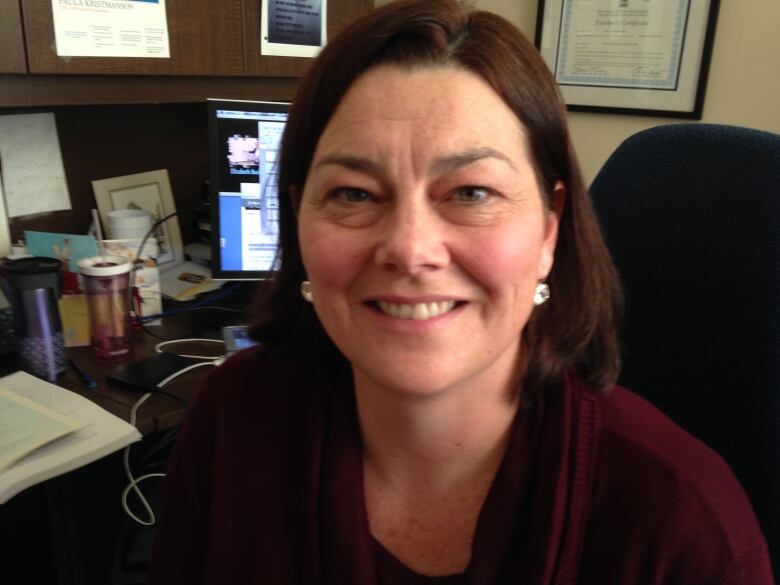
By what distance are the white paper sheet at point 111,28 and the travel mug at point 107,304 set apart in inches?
16.3

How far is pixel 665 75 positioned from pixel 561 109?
1.10 m

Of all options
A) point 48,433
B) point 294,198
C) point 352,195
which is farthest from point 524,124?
point 48,433

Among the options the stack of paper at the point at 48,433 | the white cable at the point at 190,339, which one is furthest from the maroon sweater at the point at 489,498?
the white cable at the point at 190,339

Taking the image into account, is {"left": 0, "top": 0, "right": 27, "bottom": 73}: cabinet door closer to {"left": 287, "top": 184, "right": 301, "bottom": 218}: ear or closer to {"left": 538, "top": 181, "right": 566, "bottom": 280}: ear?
{"left": 287, "top": 184, "right": 301, "bottom": 218}: ear

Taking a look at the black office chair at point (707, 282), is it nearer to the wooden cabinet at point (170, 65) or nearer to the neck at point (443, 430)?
the neck at point (443, 430)

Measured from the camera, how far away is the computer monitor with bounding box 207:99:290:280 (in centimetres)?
157

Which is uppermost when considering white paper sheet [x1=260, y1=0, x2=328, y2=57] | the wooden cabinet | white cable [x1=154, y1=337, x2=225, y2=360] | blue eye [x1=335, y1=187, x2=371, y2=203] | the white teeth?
white paper sheet [x1=260, y1=0, x2=328, y2=57]

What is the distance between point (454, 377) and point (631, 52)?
1363 mm

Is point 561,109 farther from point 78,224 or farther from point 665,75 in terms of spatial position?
point 78,224

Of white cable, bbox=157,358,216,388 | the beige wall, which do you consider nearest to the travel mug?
white cable, bbox=157,358,216,388

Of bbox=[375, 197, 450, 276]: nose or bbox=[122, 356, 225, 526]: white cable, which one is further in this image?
bbox=[122, 356, 225, 526]: white cable

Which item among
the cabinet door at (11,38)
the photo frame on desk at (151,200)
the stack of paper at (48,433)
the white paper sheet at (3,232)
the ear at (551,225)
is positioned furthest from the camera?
the photo frame on desk at (151,200)

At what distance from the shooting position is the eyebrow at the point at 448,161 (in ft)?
2.42

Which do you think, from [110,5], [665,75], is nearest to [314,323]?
[110,5]
